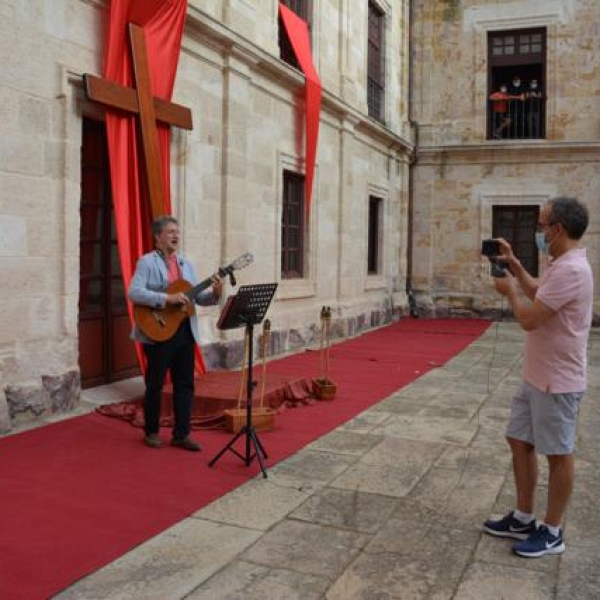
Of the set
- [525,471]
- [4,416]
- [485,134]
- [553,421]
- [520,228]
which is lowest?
[4,416]

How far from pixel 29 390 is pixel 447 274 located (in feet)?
43.1

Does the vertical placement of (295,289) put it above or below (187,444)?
above

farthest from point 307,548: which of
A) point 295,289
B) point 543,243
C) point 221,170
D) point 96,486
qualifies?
point 295,289

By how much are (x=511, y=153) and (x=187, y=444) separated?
13487 mm

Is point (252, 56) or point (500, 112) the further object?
point (500, 112)

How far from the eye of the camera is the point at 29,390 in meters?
5.76

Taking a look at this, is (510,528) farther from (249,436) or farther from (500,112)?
(500,112)

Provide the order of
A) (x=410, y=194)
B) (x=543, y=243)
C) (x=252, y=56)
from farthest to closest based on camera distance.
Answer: (x=410, y=194) → (x=252, y=56) → (x=543, y=243)

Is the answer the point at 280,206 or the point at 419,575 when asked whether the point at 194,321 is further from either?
the point at 280,206

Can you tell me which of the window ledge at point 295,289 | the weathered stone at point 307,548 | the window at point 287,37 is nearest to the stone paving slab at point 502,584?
the weathered stone at point 307,548

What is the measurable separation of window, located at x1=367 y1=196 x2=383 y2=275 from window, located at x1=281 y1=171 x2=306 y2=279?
4327 mm

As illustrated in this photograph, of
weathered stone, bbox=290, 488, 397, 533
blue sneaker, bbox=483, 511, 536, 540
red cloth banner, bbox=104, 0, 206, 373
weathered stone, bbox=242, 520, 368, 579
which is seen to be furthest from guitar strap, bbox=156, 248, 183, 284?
blue sneaker, bbox=483, 511, 536, 540

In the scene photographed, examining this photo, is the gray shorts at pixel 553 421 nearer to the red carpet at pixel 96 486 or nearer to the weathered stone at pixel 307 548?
the weathered stone at pixel 307 548

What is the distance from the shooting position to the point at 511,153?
660 inches
